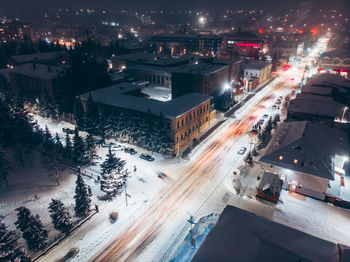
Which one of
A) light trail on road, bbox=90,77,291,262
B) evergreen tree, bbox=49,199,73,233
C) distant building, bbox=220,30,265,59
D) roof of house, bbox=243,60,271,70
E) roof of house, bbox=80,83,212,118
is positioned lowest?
light trail on road, bbox=90,77,291,262

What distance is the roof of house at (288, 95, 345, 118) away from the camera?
52.4m

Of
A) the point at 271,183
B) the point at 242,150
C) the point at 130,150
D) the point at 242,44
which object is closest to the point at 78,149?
the point at 130,150

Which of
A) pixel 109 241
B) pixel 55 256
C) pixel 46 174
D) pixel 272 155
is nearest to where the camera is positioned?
pixel 55 256

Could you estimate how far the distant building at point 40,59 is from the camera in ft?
315

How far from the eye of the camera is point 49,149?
153ft

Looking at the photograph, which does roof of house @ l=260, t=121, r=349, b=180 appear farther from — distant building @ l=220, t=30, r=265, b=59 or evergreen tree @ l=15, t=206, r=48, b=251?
distant building @ l=220, t=30, r=265, b=59

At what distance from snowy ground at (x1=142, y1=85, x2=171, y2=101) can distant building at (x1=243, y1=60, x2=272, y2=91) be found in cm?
3235

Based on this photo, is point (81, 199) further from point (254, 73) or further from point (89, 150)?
point (254, 73)

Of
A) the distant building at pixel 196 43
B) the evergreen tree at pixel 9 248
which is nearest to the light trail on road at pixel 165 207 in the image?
the evergreen tree at pixel 9 248

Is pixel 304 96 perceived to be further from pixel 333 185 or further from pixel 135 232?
pixel 135 232

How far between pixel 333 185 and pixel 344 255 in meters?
20.3

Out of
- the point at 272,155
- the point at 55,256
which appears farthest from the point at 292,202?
the point at 55,256

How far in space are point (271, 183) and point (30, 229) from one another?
31.9 m

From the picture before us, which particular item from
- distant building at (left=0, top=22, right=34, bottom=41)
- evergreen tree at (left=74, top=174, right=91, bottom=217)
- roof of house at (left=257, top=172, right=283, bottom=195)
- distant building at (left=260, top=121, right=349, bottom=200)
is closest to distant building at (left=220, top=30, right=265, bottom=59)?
distant building at (left=260, top=121, right=349, bottom=200)
